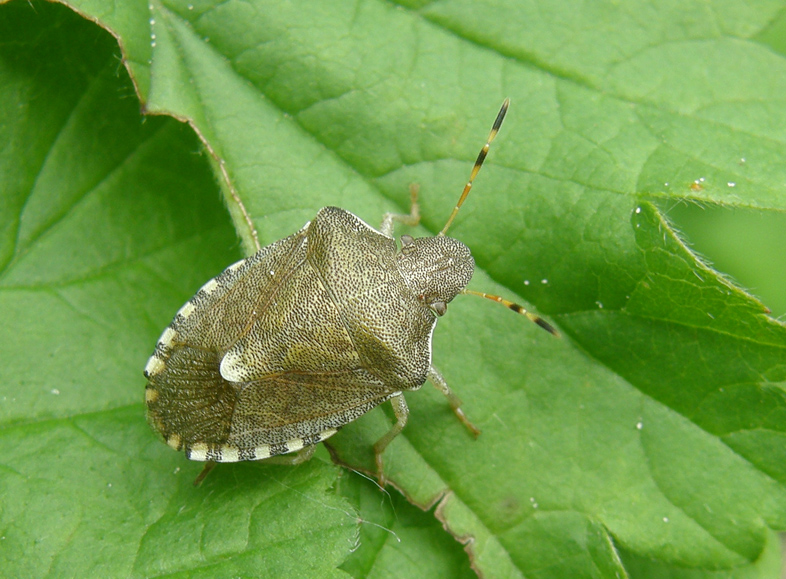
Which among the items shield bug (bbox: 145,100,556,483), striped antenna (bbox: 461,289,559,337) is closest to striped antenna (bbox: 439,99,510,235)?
shield bug (bbox: 145,100,556,483)

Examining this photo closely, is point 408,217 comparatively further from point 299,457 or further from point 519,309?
point 299,457

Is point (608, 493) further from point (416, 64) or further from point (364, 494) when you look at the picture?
point (416, 64)

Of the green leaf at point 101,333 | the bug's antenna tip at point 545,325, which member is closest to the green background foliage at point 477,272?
the green leaf at point 101,333

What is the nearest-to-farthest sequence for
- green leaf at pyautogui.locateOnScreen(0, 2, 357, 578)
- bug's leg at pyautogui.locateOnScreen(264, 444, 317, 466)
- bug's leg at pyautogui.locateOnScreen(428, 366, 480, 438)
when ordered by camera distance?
green leaf at pyautogui.locateOnScreen(0, 2, 357, 578) < bug's leg at pyautogui.locateOnScreen(264, 444, 317, 466) < bug's leg at pyautogui.locateOnScreen(428, 366, 480, 438)

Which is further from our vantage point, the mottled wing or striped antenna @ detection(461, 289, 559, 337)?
striped antenna @ detection(461, 289, 559, 337)

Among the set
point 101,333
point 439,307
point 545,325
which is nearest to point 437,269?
point 439,307

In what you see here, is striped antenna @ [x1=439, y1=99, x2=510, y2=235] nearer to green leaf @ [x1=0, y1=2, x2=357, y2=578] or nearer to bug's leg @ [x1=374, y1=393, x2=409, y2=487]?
bug's leg @ [x1=374, y1=393, x2=409, y2=487]

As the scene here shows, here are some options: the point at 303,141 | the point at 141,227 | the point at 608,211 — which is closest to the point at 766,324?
the point at 608,211
